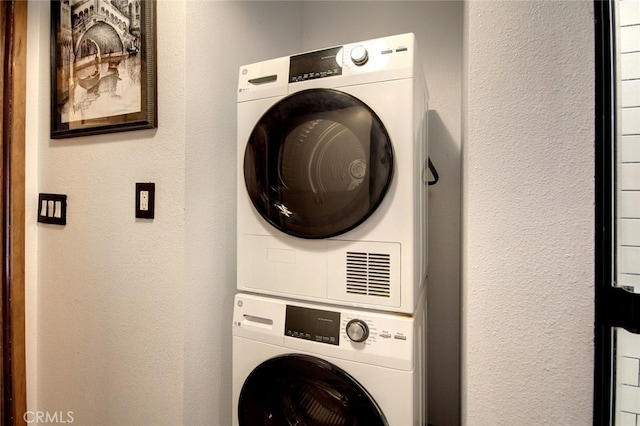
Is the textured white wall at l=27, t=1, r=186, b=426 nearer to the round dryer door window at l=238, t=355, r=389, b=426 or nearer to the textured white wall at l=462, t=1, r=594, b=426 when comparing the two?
the round dryer door window at l=238, t=355, r=389, b=426

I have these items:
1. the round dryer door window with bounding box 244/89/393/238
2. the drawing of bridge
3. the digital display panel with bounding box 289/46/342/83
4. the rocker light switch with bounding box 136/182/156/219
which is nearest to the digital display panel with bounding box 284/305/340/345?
the round dryer door window with bounding box 244/89/393/238

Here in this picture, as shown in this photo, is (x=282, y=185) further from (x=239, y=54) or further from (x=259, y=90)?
(x=239, y=54)

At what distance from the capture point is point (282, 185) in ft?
3.46

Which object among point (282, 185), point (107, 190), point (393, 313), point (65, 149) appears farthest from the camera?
point (65, 149)

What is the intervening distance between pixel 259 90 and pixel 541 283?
99cm

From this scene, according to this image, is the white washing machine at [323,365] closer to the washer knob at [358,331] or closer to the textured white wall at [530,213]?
the washer knob at [358,331]

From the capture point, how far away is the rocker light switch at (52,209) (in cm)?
140

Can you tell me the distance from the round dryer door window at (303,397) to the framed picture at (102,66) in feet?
3.26

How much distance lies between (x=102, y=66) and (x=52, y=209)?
70 centimetres

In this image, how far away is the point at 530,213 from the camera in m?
0.69

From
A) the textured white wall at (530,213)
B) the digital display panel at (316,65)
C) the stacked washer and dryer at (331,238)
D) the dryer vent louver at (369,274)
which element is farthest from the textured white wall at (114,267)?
the textured white wall at (530,213)

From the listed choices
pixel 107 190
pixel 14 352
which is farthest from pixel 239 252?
pixel 14 352

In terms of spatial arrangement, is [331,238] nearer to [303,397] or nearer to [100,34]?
[303,397]

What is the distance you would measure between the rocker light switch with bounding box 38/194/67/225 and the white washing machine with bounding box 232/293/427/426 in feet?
3.12
